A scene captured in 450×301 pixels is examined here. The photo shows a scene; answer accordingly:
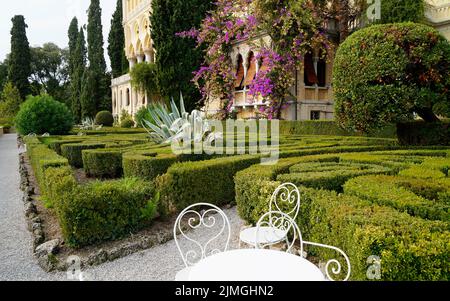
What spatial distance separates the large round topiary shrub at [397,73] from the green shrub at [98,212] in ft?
15.5

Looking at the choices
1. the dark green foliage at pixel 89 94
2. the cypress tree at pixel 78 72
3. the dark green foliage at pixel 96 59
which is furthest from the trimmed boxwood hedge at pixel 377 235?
the cypress tree at pixel 78 72

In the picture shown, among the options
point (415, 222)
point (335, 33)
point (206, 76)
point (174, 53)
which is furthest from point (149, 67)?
point (415, 222)

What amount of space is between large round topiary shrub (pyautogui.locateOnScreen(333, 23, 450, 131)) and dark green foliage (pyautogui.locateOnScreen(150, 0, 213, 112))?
12.6 meters

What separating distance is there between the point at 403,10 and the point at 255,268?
15.5m

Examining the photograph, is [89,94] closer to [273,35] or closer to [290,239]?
[273,35]

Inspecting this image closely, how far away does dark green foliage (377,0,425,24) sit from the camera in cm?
1437

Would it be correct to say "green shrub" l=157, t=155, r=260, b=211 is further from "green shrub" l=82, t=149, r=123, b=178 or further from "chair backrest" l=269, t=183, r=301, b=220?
"green shrub" l=82, t=149, r=123, b=178

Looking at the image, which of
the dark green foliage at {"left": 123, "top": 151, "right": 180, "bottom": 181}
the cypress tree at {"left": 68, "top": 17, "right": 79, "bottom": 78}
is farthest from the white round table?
the cypress tree at {"left": 68, "top": 17, "right": 79, "bottom": 78}

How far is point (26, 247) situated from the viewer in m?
4.31

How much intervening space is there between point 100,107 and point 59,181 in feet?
113

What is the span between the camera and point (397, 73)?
6777 millimetres

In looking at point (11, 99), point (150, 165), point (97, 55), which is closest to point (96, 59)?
point (97, 55)

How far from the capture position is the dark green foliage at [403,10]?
47.1 feet
